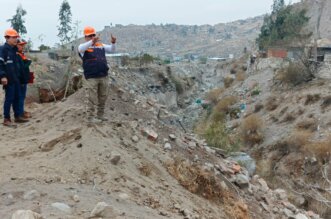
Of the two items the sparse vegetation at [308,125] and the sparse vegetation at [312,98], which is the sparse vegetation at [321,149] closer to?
the sparse vegetation at [308,125]

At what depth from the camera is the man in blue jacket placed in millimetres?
7820

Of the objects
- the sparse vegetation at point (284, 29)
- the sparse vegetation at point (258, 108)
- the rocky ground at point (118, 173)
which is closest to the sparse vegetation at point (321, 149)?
the sparse vegetation at point (258, 108)

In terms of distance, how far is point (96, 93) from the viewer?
23.8 feet

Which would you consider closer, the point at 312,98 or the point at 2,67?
the point at 2,67

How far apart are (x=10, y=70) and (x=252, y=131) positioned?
16233 mm

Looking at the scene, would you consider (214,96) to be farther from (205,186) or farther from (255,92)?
(205,186)

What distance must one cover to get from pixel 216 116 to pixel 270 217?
2162cm

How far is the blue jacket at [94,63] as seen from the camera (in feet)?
23.1

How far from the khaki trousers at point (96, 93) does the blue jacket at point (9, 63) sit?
157 centimetres

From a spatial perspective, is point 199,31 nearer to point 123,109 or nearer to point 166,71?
point 166,71

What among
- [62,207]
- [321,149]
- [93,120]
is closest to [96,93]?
[93,120]

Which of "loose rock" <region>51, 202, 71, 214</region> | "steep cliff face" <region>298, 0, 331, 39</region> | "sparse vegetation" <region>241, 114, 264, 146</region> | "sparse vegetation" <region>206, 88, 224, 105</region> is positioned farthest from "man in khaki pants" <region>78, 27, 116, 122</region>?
"steep cliff face" <region>298, 0, 331, 39</region>

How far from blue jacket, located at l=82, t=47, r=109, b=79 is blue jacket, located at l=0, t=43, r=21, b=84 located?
1.59 meters

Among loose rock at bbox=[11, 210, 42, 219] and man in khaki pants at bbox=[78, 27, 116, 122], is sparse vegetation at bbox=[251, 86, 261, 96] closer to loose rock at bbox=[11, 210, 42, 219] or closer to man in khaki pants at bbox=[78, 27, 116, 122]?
man in khaki pants at bbox=[78, 27, 116, 122]
